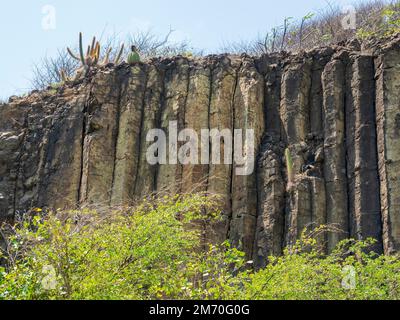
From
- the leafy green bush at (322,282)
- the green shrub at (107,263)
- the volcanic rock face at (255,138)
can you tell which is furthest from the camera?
the volcanic rock face at (255,138)

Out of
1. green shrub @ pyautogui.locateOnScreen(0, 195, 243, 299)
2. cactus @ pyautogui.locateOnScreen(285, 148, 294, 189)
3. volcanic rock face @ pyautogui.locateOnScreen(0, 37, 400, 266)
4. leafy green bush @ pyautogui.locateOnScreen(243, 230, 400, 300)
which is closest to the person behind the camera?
green shrub @ pyautogui.locateOnScreen(0, 195, 243, 299)

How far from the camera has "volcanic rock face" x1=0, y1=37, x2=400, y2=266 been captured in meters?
18.6

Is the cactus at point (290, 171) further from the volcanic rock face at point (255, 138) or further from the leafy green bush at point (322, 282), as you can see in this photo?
the leafy green bush at point (322, 282)

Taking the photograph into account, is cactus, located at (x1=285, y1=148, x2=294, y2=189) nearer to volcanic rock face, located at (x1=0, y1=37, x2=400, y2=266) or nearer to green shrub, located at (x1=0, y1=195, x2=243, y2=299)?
volcanic rock face, located at (x1=0, y1=37, x2=400, y2=266)

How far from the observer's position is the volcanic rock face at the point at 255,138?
18.6m

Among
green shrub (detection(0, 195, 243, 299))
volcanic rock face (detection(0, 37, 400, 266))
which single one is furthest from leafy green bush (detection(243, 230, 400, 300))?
volcanic rock face (detection(0, 37, 400, 266))

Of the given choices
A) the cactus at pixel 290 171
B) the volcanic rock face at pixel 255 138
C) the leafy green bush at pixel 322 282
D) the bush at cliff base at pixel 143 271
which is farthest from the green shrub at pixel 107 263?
the cactus at pixel 290 171

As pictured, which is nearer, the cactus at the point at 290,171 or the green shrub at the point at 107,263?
the green shrub at the point at 107,263

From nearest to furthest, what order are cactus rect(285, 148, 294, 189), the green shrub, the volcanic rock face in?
the green shrub, the volcanic rock face, cactus rect(285, 148, 294, 189)

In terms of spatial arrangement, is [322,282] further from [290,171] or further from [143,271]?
[290,171]

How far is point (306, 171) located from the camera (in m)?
19.2

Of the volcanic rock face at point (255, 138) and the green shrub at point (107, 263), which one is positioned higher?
the volcanic rock face at point (255, 138)

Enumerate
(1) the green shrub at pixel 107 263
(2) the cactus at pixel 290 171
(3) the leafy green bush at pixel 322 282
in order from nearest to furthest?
(1) the green shrub at pixel 107 263 < (3) the leafy green bush at pixel 322 282 < (2) the cactus at pixel 290 171
